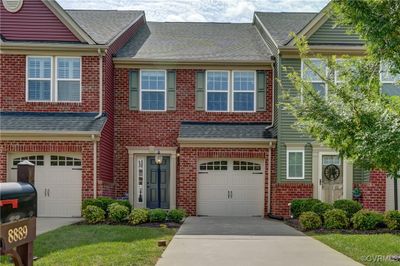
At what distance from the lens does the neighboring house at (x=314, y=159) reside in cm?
1820

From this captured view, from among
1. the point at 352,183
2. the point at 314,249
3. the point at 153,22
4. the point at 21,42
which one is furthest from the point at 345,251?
the point at 153,22

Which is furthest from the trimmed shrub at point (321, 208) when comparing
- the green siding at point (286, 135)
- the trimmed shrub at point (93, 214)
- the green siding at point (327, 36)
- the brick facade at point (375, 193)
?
the trimmed shrub at point (93, 214)

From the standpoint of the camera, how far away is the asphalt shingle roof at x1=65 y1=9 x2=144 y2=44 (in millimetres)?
→ 19406

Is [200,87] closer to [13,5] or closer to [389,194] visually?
[13,5]

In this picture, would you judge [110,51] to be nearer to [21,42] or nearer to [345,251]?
[21,42]

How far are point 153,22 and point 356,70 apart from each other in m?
16.3

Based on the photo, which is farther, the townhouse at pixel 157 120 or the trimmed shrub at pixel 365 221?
the townhouse at pixel 157 120

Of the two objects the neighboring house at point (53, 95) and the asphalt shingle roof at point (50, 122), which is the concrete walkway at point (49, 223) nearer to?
the neighboring house at point (53, 95)

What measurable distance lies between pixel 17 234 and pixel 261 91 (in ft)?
54.1

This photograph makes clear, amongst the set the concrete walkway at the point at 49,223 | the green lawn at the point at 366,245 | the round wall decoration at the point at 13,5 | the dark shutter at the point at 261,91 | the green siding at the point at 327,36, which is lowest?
the concrete walkway at the point at 49,223

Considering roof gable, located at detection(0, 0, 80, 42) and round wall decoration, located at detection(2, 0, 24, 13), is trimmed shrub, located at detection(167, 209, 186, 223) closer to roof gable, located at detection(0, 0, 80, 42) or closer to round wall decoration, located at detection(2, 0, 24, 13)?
roof gable, located at detection(0, 0, 80, 42)

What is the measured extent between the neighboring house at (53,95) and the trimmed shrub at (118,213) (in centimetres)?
255

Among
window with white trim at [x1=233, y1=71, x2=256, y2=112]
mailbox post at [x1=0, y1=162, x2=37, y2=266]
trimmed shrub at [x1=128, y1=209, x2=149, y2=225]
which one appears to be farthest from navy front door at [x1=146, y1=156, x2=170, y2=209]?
mailbox post at [x1=0, y1=162, x2=37, y2=266]

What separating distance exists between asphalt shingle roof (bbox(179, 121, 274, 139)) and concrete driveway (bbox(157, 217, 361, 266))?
458cm
